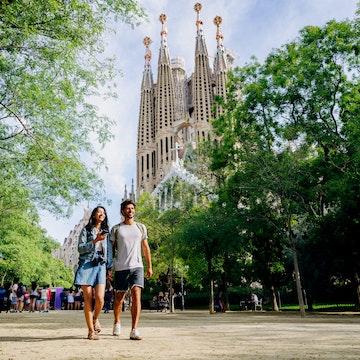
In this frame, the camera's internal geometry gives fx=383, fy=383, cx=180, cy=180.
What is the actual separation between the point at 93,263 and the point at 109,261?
0.24 metres

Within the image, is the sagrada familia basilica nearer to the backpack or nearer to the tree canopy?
the backpack

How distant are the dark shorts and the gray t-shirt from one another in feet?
0.19

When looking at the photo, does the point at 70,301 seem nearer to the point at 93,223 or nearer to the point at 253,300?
the point at 253,300

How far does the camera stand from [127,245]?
17.5 feet

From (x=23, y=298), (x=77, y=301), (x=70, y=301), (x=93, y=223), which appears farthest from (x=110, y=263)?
(x=77, y=301)

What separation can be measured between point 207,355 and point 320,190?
1636 centimetres

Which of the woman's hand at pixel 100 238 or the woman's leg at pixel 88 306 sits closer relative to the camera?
the woman's leg at pixel 88 306

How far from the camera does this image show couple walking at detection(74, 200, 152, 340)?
5.09 m

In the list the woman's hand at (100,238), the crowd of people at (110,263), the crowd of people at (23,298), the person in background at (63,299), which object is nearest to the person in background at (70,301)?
the crowd of people at (23,298)

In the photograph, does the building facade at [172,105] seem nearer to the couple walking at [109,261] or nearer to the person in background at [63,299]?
the person in background at [63,299]

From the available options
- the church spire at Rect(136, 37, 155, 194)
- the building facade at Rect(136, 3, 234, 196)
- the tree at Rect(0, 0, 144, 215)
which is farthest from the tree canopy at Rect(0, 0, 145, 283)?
the church spire at Rect(136, 37, 155, 194)

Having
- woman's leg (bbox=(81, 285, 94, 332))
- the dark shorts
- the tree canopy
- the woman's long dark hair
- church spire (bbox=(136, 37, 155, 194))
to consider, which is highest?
church spire (bbox=(136, 37, 155, 194))

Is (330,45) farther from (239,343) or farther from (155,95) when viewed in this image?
(155,95)

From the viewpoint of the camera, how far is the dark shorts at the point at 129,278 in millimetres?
5219
